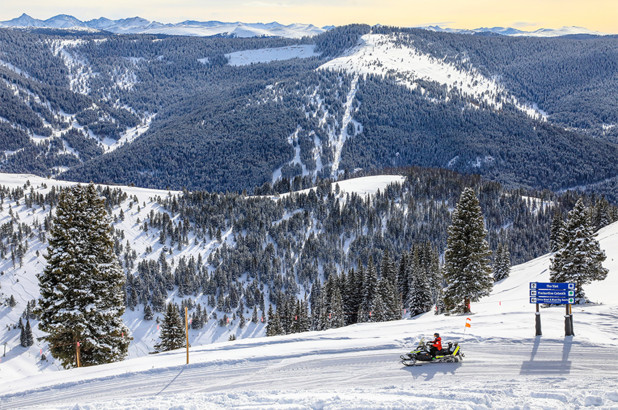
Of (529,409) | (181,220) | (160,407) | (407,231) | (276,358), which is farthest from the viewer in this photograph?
(407,231)

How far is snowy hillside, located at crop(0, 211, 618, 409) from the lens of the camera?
18.0 metres

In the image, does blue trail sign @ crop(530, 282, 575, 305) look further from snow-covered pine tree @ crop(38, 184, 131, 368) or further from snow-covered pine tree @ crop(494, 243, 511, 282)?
snow-covered pine tree @ crop(494, 243, 511, 282)

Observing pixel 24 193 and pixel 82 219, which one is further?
pixel 24 193

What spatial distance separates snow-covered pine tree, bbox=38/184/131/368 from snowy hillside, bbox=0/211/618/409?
20.6ft

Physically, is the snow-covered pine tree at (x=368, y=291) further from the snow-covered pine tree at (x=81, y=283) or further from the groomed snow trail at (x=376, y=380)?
the groomed snow trail at (x=376, y=380)

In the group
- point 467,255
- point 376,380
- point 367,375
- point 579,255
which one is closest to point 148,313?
point 467,255

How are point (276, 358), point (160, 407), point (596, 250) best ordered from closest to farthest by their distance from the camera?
point (160, 407)
point (276, 358)
point (596, 250)

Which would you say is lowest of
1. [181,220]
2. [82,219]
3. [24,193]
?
[181,220]

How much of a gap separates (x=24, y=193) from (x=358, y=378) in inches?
7067

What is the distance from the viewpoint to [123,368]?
2394 cm

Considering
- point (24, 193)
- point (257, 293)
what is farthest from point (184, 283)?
point (24, 193)

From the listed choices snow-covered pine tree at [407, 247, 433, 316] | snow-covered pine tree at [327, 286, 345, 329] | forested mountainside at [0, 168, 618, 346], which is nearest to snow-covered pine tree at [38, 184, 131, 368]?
snow-covered pine tree at [327, 286, 345, 329]

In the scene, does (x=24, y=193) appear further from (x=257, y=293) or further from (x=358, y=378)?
(x=358, y=378)

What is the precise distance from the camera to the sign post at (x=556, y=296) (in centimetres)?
2312
